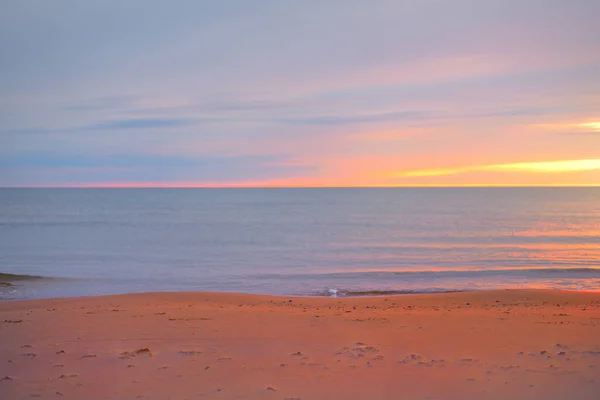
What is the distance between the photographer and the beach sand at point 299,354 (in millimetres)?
6656

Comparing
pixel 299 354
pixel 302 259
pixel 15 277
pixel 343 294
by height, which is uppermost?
pixel 299 354

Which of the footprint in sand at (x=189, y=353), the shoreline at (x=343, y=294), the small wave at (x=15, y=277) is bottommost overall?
the small wave at (x=15, y=277)

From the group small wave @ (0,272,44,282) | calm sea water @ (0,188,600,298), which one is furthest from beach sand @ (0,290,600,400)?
small wave @ (0,272,44,282)

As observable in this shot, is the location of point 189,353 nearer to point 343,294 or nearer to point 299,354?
point 299,354

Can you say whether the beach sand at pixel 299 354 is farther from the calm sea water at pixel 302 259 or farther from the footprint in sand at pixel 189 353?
the calm sea water at pixel 302 259

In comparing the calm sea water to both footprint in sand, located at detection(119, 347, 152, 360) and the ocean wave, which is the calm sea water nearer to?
the ocean wave

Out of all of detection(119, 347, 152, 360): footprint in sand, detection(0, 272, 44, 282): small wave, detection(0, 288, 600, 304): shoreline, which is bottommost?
detection(0, 272, 44, 282): small wave

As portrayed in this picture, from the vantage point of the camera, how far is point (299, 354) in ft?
26.9

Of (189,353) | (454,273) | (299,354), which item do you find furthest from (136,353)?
(454,273)

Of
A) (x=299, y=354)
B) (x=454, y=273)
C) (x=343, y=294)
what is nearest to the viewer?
(x=299, y=354)

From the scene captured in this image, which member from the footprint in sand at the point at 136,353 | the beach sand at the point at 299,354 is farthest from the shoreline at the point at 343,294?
the footprint in sand at the point at 136,353

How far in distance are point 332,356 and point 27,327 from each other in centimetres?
661

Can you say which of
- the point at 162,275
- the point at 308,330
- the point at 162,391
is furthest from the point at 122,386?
the point at 162,275

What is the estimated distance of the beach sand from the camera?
6.66 meters
